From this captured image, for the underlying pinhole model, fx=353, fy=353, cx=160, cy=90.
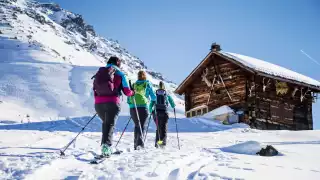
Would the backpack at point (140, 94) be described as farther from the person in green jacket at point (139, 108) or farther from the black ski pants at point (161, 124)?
the black ski pants at point (161, 124)

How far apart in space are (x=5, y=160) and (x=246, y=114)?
16.6 m

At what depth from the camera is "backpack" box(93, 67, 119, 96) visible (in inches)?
252

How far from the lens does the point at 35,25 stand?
78.4 m

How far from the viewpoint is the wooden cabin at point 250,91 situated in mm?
20891

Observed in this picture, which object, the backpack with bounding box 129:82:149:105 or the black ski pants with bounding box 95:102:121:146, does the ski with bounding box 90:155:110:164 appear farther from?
the backpack with bounding box 129:82:149:105

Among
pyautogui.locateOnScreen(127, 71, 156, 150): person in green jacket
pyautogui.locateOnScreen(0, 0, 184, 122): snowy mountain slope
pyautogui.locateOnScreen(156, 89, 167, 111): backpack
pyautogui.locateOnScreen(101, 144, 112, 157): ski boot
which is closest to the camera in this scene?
pyautogui.locateOnScreen(101, 144, 112, 157): ski boot

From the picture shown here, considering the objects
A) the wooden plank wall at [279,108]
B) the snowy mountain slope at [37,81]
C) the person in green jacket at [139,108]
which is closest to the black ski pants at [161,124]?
the person in green jacket at [139,108]

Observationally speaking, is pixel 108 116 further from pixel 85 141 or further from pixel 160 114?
pixel 85 141

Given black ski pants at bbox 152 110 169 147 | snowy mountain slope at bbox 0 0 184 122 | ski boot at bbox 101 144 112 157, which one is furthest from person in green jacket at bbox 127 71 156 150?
snowy mountain slope at bbox 0 0 184 122

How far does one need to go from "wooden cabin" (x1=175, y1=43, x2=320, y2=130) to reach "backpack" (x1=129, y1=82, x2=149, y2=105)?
40.7ft

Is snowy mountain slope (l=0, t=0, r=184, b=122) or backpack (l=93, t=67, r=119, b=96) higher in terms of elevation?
snowy mountain slope (l=0, t=0, r=184, b=122)

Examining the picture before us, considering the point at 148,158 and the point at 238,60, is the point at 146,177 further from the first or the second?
the point at 238,60

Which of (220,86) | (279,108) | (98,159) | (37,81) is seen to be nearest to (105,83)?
(98,159)

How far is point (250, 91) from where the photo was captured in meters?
20.9
